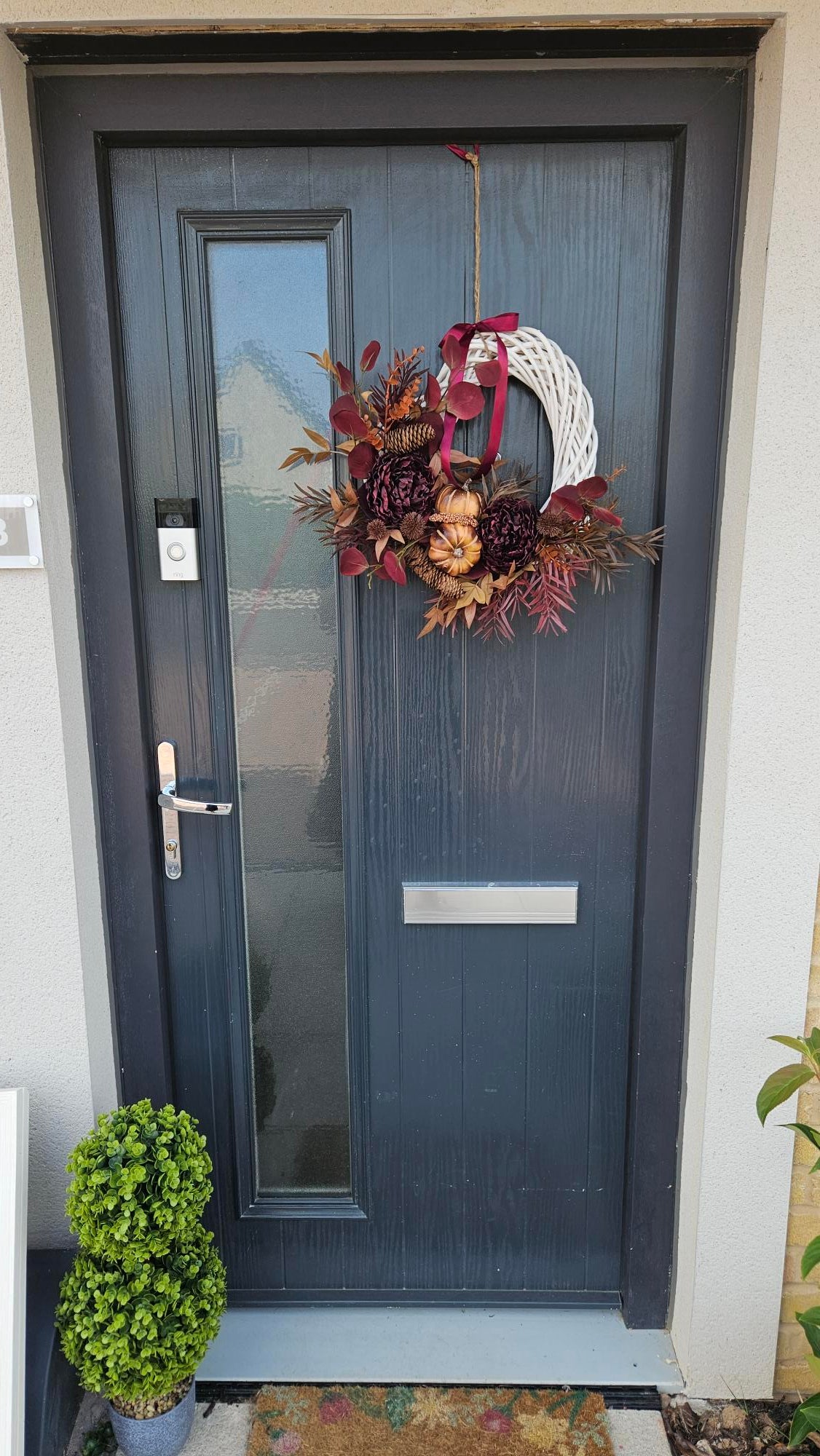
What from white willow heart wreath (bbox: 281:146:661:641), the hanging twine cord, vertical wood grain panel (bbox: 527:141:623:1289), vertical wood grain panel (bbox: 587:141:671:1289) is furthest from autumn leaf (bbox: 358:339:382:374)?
vertical wood grain panel (bbox: 587:141:671:1289)

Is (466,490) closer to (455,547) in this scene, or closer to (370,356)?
(455,547)

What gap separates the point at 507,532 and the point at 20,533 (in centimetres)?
88

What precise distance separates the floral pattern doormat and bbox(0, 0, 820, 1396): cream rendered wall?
0.29 metres

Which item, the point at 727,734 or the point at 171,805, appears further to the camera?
the point at 171,805

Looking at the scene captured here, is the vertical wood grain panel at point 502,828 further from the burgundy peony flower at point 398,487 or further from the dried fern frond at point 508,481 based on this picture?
the burgundy peony flower at point 398,487

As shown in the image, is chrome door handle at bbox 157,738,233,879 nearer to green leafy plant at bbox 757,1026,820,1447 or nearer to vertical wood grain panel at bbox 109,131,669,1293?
vertical wood grain panel at bbox 109,131,669,1293

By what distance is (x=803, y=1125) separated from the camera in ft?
5.22

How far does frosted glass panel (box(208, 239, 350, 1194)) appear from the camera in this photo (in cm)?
167

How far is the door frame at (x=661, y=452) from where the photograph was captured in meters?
1.53

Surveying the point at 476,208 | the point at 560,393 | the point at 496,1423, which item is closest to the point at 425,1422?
the point at 496,1423

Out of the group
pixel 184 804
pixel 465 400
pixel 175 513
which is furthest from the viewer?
pixel 184 804

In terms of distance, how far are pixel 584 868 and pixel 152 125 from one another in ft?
5.38

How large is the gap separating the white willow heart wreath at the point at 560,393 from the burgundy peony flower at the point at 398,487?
0.55 feet

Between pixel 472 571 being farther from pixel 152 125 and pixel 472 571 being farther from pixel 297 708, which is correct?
pixel 152 125
